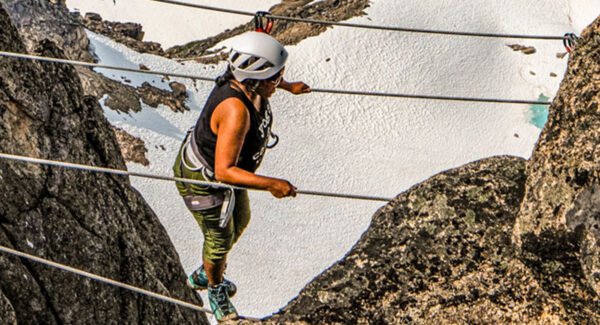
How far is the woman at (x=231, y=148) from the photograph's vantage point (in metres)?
6.23

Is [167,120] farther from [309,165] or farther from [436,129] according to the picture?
[436,129]

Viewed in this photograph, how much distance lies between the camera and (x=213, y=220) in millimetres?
7648

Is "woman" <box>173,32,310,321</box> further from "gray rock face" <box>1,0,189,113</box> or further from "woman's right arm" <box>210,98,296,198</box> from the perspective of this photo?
"gray rock face" <box>1,0,189,113</box>

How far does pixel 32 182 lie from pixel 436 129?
169 feet

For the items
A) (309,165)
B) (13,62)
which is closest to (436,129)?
(309,165)

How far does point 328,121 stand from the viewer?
58.0 meters

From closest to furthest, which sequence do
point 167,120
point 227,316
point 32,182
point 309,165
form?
point 227,316 → point 32,182 → point 167,120 → point 309,165

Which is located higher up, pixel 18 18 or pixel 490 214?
pixel 18 18

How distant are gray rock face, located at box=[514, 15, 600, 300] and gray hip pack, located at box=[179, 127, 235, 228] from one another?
3.20 meters

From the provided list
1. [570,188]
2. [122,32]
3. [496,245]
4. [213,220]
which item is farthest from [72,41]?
[570,188]

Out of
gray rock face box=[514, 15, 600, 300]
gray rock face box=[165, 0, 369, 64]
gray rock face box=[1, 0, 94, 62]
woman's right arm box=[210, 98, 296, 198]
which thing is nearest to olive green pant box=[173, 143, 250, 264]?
woman's right arm box=[210, 98, 296, 198]

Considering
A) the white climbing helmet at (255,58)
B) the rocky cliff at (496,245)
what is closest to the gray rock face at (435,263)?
the rocky cliff at (496,245)

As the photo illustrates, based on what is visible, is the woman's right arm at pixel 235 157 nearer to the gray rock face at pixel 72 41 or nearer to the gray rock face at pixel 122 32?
the gray rock face at pixel 72 41

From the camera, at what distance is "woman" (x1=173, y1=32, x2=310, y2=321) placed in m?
6.23
